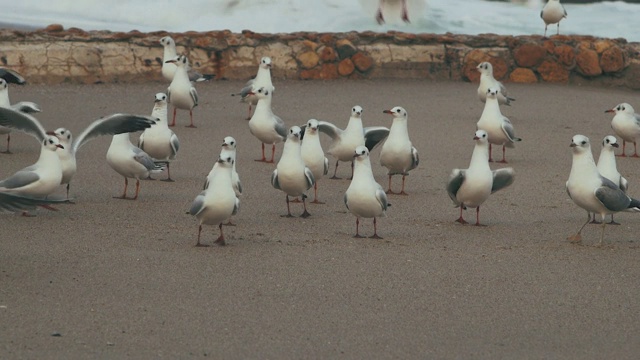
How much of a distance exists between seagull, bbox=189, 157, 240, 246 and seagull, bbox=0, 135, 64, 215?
4.61 feet

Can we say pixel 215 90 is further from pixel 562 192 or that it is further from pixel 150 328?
pixel 150 328

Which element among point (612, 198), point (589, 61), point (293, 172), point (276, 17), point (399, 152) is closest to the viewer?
point (612, 198)

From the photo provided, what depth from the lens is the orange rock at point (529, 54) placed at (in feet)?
59.7

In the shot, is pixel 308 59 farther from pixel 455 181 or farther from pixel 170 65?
pixel 455 181

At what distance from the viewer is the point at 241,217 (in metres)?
10.4

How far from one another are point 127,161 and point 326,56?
731 centimetres

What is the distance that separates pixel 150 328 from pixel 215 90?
34.1 feet

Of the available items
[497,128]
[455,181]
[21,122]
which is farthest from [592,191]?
[21,122]

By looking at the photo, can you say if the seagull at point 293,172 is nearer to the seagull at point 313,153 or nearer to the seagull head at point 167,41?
the seagull at point 313,153

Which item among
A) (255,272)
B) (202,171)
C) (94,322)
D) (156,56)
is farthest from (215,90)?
(94,322)

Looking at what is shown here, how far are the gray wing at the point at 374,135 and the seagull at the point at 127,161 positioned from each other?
229 centimetres

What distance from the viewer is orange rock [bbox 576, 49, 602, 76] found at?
18.1 m

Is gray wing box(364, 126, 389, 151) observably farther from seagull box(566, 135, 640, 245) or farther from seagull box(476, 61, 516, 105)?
seagull box(476, 61, 516, 105)

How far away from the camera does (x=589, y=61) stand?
18109 millimetres
